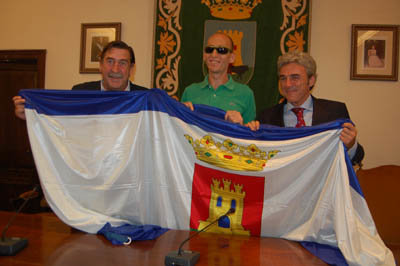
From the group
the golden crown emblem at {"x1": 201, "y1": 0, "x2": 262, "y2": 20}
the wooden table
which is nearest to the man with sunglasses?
the wooden table

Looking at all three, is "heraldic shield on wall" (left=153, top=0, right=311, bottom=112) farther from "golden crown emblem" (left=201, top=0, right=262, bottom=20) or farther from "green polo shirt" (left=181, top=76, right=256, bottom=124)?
"green polo shirt" (left=181, top=76, right=256, bottom=124)

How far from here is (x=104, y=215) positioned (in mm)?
1926

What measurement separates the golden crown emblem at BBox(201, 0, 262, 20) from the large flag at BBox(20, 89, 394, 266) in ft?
6.64

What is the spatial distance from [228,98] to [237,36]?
Result: 5.01 ft

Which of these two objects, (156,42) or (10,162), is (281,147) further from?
(10,162)

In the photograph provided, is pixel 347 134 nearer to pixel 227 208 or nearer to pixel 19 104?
pixel 227 208

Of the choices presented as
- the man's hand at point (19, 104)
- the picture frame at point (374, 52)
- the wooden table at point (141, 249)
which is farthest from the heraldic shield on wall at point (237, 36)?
the wooden table at point (141, 249)

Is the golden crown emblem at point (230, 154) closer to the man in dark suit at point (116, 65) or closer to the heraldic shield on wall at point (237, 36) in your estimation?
the man in dark suit at point (116, 65)

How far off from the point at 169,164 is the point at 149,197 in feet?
0.75

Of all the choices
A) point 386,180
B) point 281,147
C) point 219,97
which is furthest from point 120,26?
point 386,180

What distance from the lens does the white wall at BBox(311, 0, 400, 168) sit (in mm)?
3553

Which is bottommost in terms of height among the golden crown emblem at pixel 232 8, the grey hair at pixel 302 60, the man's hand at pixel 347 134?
the man's hand at pixel 347 134

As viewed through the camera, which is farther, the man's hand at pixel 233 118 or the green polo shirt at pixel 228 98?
the green polo shirt at pixel 228 98

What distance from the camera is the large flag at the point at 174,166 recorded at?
1.89m
